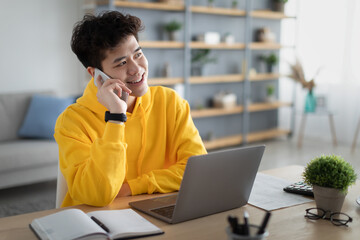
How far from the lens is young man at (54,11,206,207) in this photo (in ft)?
4.61

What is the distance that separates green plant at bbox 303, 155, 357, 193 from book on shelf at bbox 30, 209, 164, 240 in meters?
0.45

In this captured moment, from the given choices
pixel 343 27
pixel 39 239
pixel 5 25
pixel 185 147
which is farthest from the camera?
pixel 343 27

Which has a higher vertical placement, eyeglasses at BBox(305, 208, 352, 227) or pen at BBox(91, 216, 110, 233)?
pen at BBox(91, 216, 110, 233)

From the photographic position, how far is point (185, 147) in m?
1.68

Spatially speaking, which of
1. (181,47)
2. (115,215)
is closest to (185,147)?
(115,215)

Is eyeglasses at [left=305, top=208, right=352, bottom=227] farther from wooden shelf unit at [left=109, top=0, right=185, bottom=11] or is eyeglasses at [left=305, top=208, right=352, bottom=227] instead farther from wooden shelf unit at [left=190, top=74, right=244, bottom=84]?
wooden shelf unit at [left=190, top=74, right=244, bottom=84]

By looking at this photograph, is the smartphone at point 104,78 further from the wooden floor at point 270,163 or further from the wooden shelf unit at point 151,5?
the wooden shelf unit at point 151,5

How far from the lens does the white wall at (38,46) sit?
4.44m

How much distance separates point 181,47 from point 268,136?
73.1 inches

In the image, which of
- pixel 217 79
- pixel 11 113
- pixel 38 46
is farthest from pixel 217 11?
pixel 11 113

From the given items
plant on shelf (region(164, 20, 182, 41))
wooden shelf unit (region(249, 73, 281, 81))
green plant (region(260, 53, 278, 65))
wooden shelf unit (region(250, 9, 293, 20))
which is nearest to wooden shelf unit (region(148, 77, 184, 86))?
plant on shelf (region(164, 20, 182, 41))

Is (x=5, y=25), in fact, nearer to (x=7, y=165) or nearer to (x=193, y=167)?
(x=7, y=165)

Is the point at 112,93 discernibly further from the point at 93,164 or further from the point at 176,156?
the point at 176,156

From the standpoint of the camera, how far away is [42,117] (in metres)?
3.89
